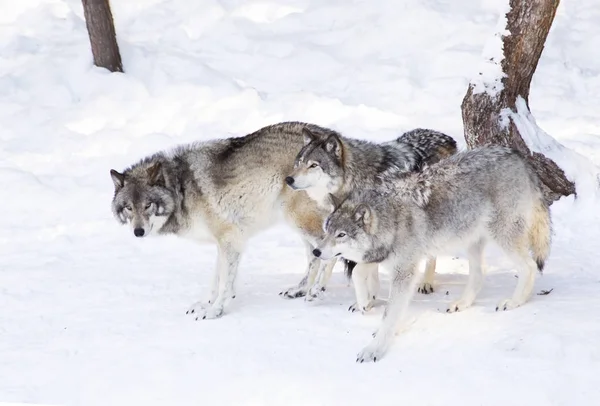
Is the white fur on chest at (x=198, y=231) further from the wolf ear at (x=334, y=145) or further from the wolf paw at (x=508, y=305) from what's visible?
the wolf paw at (x=508, y=305)

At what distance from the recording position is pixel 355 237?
627 cm

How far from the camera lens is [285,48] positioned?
14.5 m

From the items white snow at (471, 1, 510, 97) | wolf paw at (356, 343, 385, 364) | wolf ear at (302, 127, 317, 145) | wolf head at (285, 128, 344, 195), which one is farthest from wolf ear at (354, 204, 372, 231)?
white snow at (471, 1, 510, 97)

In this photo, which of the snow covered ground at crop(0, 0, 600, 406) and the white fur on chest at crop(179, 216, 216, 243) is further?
the white fur on chest at crop(179, 216, 216, 243)

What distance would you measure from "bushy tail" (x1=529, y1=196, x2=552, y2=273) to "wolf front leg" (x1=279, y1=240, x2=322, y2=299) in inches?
77.4

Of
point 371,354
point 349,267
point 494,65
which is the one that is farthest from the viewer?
point 494,65

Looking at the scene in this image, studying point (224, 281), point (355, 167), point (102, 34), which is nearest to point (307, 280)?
point (224, 281)

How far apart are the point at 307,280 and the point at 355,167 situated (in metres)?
1.24

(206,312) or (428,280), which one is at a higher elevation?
(428,280)

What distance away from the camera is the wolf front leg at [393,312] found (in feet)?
19.9

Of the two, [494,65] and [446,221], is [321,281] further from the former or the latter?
[494,65]

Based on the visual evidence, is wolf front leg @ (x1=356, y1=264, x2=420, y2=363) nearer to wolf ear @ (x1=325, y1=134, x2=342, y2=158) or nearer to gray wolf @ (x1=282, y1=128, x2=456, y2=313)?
gray wolf @ (x1=282, y1=128, x2=456, y2=313)

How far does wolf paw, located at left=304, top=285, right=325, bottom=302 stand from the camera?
7430 millimetres

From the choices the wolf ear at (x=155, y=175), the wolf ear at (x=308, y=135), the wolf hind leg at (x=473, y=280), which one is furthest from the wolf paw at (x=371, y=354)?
the wolf ear at (x=155, y=175)
